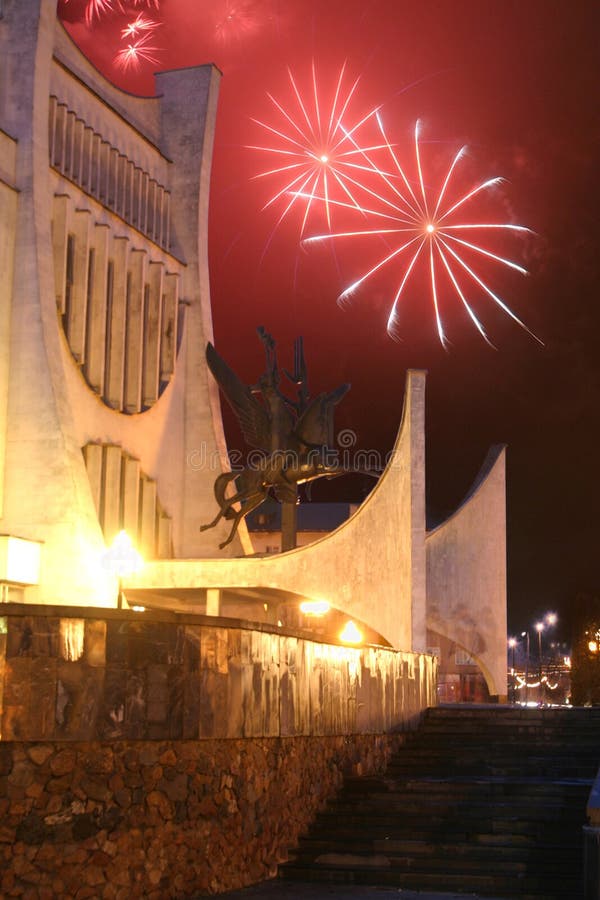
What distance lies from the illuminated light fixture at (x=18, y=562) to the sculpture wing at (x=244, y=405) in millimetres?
Answer: 4575

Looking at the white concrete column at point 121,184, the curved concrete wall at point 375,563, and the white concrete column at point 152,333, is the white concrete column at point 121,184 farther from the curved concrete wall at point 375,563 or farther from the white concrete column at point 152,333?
the curved concrete wall at point 375,563

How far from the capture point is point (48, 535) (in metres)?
19.1

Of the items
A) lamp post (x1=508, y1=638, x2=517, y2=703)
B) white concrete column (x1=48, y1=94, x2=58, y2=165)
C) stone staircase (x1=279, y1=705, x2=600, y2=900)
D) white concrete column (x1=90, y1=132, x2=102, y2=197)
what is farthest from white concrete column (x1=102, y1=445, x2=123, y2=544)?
lamp post (x1=508, y1=638, x2=517, y2=703)

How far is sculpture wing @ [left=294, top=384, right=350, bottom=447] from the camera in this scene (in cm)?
2078

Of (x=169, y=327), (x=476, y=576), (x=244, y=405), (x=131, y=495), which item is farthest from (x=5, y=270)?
(x=476, y=576)

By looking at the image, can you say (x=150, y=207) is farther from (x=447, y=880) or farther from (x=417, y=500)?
(x=447, y=880)

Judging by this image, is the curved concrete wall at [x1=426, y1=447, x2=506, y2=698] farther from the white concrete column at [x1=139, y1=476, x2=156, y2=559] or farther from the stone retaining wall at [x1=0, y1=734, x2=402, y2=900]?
the stone retaining wall at [x1=0, y1=734, x2=402, y2=900]

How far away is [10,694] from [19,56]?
1466 centimetres

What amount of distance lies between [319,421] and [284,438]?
0.74 meters

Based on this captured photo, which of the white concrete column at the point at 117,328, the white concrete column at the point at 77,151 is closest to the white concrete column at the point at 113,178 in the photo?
the white concrete column at the point at 117,328

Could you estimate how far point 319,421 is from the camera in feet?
69.0

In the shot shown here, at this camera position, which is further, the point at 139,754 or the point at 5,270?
the point at 5,270

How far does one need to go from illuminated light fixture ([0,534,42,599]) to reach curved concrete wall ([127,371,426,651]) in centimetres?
269

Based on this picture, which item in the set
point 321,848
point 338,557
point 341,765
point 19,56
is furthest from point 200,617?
point 19,56
